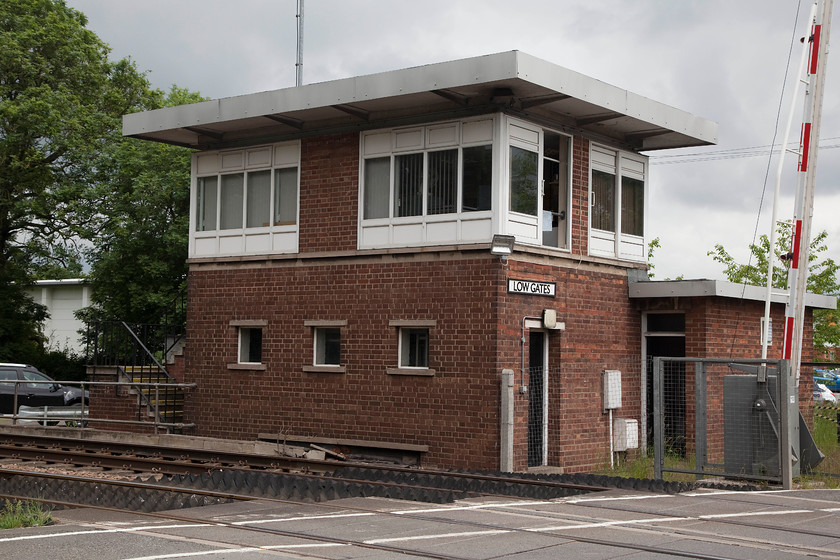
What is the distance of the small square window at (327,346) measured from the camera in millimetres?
18797

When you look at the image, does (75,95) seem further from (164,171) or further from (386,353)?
(386,353)

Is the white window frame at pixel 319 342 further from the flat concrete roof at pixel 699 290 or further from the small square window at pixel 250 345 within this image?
the flat concrete roof at pixel 699 290

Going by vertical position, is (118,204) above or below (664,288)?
above

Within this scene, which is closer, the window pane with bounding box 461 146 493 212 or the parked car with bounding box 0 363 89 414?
the window pane with bounding box 461 146 493 212

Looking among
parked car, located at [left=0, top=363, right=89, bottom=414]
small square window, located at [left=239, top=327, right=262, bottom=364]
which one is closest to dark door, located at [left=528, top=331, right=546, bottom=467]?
small square window, located at [left=239, top=327, right=262, bottom=364]

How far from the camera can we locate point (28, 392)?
2677 cm

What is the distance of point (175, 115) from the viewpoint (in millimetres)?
19625

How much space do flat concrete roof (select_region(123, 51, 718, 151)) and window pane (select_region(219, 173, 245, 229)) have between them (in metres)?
0.74

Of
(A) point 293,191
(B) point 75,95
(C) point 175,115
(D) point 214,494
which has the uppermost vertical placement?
(B) point 75,95

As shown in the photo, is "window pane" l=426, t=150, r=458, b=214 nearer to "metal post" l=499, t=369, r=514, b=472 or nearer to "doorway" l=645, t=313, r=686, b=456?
"metal post" l=499, t=369, r=514, b=472

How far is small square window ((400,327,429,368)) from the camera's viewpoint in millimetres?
17672

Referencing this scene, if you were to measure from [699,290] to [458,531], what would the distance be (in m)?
10.0

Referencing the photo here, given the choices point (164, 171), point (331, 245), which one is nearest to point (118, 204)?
point (164, 171)

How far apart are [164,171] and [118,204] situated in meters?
1.75
